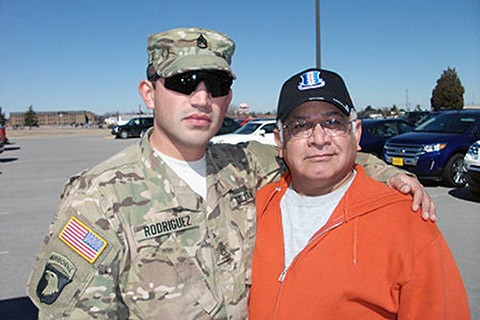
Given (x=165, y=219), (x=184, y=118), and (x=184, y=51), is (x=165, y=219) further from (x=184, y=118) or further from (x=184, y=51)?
(x=184, y=51)

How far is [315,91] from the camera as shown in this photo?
6.28ft

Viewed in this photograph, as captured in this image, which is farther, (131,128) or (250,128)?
(131,128)

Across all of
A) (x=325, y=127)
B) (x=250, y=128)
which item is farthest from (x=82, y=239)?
(x=250, y=128)

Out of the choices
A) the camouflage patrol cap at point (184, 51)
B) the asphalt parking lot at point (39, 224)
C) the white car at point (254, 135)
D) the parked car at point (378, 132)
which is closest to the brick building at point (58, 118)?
the white car at point (254, 135)

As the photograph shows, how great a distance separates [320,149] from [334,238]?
1.43ft

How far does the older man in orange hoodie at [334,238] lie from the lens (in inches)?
62.0

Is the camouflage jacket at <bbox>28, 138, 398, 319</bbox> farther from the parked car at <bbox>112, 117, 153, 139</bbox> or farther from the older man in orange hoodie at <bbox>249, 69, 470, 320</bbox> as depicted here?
the parked car at <bbox>112, 117, 153, 139</bbox>

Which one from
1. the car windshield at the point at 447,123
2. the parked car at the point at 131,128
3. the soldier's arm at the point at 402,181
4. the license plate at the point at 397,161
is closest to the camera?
the soldier's arm at the point at 402,181

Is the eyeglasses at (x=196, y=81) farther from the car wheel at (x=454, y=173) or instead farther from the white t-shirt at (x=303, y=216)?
the car wheel at (x=454, y=173)

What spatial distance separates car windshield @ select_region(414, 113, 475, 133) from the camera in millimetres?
9469

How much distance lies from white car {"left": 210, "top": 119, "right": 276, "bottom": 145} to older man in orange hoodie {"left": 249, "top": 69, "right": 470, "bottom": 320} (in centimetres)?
1183

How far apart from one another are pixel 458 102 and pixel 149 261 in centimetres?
5255

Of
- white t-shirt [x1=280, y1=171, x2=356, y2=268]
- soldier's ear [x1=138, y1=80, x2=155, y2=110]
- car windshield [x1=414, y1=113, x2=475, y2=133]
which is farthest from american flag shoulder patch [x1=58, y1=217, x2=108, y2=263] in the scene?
car windshield [x1=414, y1=113, x2=475, y2=133]

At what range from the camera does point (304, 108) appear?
197cm
